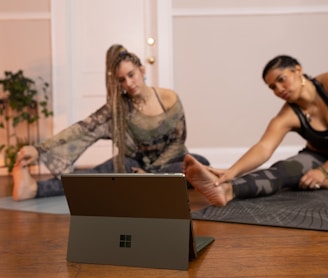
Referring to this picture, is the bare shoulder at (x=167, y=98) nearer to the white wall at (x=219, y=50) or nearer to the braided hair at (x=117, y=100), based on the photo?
the braided hair at (x=117, y=100)

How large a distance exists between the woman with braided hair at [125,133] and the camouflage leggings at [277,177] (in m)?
0.44

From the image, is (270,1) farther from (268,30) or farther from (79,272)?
(79,272)

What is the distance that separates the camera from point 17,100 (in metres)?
3.42

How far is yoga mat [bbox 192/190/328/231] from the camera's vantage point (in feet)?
4.74

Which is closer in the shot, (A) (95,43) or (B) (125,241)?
(B) (125,241)

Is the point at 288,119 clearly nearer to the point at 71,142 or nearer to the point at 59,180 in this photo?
the point at 71,142

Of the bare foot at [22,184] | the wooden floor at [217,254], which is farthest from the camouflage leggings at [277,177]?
the bare foot at [22,184]

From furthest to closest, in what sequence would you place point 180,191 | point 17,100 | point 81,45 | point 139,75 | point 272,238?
point 81,45 < point 17,100 < point 139,75 < point 272,238 < point 180,191

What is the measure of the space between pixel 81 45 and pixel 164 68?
711 millimetres

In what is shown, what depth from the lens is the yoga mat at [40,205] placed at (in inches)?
72.3

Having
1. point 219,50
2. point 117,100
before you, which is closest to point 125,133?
point 117,100

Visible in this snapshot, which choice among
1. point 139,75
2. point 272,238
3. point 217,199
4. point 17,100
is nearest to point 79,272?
point 272,238

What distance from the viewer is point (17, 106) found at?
3404 mm

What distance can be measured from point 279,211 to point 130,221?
0.74m
